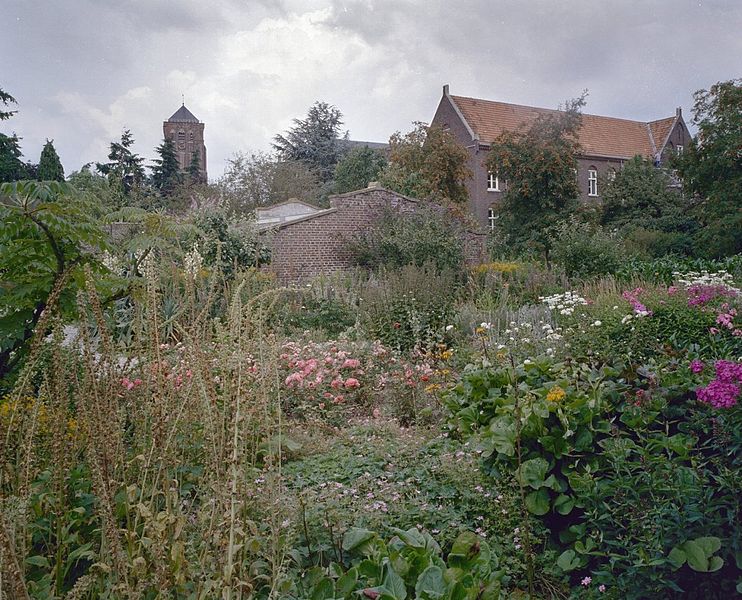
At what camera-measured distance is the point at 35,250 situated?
2592mm

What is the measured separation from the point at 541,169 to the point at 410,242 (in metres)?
9.52

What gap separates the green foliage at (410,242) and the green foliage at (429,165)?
813 centimetres

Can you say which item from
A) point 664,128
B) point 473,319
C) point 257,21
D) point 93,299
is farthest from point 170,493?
point 664,128

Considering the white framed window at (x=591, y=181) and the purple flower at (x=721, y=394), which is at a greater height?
the white framed window at (x=591, y=181)

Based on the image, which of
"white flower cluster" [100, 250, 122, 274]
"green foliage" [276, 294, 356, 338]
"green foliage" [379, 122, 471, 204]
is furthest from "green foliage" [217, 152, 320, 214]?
"white flower cluster" [100, 250, 122, 274]

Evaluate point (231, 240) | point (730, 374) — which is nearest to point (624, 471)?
point (730, 374)

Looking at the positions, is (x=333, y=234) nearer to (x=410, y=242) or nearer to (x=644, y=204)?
(x=410, y=242)

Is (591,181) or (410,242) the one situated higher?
(591,181)

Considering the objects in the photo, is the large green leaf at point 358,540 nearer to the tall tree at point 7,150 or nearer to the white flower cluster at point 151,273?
the white flower cluster at point 151,273

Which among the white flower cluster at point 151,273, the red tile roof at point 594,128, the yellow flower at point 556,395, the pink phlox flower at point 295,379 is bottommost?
the pink phlox flower at point 295,379

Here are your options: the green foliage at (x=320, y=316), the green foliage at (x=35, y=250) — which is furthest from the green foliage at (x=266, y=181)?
the green foliage at (x=35, y=250)

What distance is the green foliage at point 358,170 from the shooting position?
35062 mm

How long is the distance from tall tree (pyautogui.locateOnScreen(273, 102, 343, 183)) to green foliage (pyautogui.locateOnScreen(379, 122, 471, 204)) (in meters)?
15.7

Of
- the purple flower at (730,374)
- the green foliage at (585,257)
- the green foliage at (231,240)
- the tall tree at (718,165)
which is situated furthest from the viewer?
the tall tree at (718,165)
